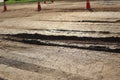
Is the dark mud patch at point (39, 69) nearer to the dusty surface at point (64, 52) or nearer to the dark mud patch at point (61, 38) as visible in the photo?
the dusty surface at point (64, 52)

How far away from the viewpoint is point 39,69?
4.89 m

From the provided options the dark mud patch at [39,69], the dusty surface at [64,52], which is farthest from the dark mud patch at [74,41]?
the dark mud patch at [39,69]

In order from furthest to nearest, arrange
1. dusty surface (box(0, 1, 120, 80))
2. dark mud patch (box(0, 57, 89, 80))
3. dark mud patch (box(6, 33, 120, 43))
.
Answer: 1. dark mud patch (box(6, 33, 120, 43))
2. dusty surface (box(0, 1, 120, 80))
3. dark mud patch (box(0, 57, 89, 80))

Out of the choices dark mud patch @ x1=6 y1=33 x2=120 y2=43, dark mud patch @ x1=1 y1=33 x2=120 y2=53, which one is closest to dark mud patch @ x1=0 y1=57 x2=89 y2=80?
dark mud patch @ x1=1 y1=33 x2=120 y2=53

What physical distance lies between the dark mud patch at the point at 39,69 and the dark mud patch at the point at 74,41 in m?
1.33

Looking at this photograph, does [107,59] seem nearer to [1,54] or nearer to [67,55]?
[67,55]

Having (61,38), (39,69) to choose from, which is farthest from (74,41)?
(39,69)

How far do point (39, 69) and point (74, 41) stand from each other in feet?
6.34

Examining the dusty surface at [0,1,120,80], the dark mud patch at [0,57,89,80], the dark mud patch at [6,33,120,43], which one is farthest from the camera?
the dark mud patch at [6,33,120,43]

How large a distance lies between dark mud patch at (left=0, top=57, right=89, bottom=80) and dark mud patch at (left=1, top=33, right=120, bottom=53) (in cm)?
133

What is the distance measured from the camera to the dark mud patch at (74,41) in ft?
19.1

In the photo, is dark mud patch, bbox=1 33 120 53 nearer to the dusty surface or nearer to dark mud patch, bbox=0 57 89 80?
the dusty surface

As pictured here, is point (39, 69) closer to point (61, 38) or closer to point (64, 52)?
point (64, 52)

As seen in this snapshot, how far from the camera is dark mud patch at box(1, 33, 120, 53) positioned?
5829 mm
